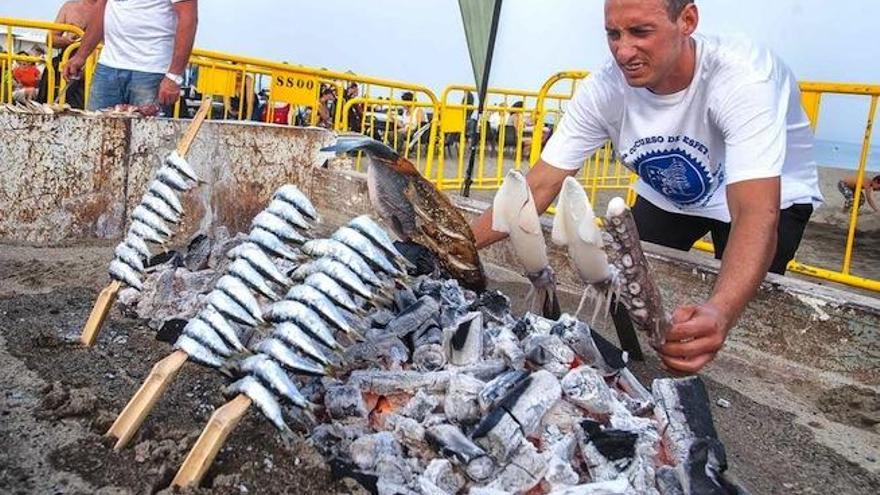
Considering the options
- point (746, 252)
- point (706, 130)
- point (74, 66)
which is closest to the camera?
point (746, 252)

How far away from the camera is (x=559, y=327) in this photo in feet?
9.14

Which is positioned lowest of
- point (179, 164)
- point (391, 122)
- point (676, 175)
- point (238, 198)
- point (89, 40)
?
point (238, 198)

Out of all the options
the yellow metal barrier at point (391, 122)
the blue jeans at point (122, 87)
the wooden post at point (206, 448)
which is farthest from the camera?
the yellow metal barrier at point (391, 122)

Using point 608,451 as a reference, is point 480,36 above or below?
above

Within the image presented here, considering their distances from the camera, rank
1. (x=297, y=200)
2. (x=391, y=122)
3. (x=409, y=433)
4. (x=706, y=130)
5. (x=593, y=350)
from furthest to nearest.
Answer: (x=391, y=122)
(x=706, y=130)
(x=593, y=350)
(x=297, y=200)
(x=409, y=433)

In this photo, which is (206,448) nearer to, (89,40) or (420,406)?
(420,406)

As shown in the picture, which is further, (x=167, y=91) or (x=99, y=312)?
(x=167, y=91)

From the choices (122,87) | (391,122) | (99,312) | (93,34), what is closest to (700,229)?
(99,312)

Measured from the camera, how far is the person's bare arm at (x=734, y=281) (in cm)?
208

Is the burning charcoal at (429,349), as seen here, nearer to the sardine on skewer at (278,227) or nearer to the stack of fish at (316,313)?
the stack of fish at (316,313)

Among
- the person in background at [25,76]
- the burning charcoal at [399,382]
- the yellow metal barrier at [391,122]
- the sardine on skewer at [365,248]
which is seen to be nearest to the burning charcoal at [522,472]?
the burning charcoal at [399,382]

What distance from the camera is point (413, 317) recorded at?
2.78 meters

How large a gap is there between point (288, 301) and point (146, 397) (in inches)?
18.4

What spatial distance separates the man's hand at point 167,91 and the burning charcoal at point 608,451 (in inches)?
151
